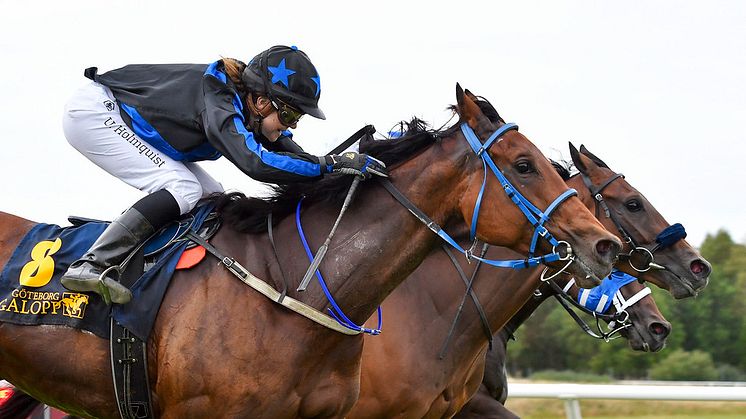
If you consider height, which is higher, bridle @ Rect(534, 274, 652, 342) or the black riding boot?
the black riding boot

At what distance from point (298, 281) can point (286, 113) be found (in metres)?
0.84

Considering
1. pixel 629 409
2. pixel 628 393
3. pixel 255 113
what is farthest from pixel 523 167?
pixel 629 409

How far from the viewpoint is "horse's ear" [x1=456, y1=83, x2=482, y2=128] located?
4336 mm

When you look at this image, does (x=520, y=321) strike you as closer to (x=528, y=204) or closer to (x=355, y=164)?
(x=528, y=204)

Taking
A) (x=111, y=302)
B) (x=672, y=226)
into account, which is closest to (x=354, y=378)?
(x=111, y=302)

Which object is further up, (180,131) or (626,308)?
(180,131)

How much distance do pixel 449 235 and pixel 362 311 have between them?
20.8 inches

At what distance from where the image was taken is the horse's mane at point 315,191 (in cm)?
438

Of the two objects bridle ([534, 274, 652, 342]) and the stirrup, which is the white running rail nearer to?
bridle ([534, 274, 652, 342])

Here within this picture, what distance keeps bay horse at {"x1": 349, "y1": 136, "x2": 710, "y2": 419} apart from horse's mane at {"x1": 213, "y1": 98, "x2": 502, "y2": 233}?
3.95 ft

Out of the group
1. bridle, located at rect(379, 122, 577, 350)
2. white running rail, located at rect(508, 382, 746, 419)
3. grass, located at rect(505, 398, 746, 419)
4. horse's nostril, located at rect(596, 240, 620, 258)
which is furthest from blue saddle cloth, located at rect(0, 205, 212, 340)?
grass, located at rect(505, 398, 746, 419)

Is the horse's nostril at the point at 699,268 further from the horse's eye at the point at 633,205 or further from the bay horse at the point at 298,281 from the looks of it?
the bay horse at the point at 298,281

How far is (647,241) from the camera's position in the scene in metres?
6.05

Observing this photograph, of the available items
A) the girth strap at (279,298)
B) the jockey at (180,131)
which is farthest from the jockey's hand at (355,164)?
the girth strap at (279,298)
